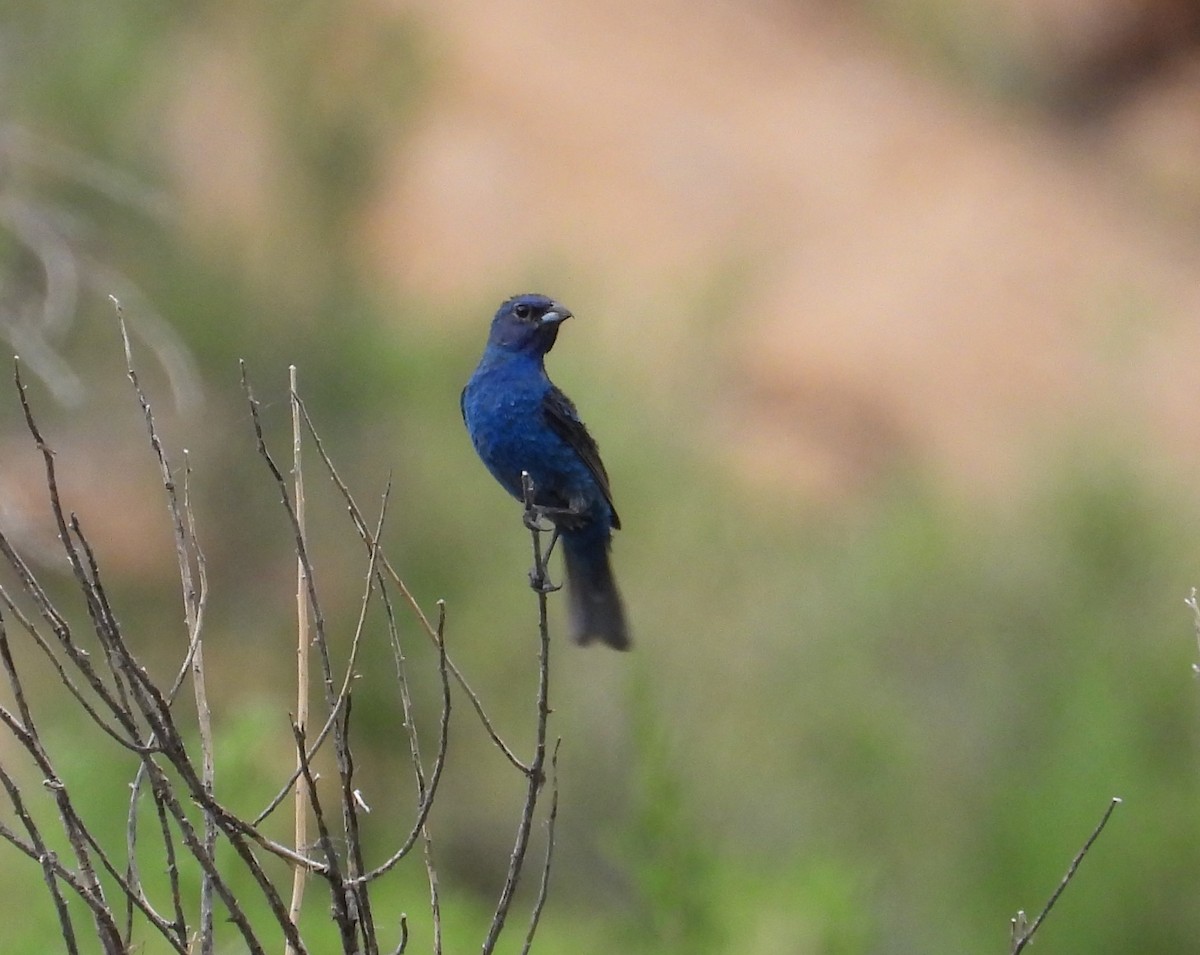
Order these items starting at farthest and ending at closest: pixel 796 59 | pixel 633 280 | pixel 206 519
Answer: pixel 796 59 < pixel 633 280 < pixel 206 519

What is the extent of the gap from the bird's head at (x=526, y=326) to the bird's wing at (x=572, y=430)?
4.6 inches

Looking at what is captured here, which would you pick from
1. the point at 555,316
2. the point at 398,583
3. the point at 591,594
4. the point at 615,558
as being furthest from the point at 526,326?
the point at 615,558

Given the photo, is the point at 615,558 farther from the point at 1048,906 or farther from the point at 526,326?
the point at 1048,906

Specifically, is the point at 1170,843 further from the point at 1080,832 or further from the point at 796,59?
the point at 796,59

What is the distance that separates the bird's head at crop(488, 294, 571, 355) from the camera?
12.5 ft

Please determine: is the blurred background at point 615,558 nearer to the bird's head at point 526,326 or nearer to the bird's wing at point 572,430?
the bird's wing at point 572,430

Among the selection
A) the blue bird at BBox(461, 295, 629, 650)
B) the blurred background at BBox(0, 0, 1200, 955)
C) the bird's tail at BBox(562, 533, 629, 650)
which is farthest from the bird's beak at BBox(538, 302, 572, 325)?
the blurred background at BBox(0, 0, 1200, 955)

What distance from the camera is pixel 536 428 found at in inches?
150

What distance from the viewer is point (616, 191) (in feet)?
63.8

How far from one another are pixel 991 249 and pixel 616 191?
462 cm

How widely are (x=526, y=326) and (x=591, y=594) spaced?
0.78 meters

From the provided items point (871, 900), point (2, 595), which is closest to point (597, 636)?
point (2, 595)

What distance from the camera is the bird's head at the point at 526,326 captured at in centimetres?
380

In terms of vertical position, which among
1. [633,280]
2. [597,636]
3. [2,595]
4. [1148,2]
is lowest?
[2,595]
